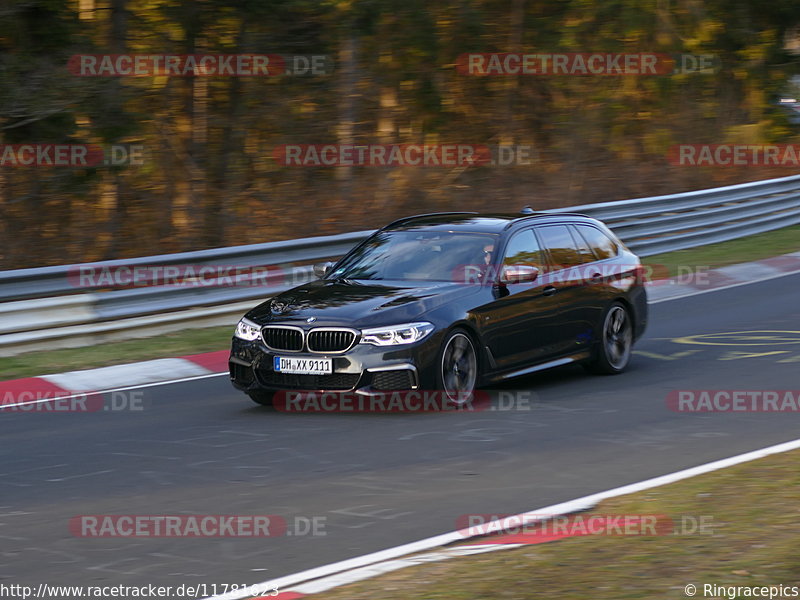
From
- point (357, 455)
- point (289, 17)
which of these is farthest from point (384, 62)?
point (357, 455)

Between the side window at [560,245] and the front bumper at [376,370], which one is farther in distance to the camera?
the side window at [560,245]

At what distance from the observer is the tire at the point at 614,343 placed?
1176cm

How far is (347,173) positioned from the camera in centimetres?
2595

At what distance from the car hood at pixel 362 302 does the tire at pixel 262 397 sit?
646 millimetres

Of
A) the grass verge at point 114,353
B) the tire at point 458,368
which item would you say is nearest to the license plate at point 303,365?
the tire at point 458,368

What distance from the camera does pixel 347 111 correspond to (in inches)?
977

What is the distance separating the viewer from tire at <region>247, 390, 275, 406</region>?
10250mm

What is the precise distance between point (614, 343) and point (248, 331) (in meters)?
3.88

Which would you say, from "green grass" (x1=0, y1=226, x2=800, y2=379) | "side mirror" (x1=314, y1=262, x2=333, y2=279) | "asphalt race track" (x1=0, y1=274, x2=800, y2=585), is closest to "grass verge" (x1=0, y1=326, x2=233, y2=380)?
"green grass" (x1=0, y1=226, x2=800, y2=379)

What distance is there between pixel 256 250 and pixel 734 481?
8962 mm

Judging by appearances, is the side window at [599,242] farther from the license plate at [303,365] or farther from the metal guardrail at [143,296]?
the metal guardrail at [143,296]

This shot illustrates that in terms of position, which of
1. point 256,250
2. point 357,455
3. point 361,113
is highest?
point 361,113

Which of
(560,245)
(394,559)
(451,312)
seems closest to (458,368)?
(451,312)

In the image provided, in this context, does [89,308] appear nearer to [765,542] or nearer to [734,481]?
[734,481]
